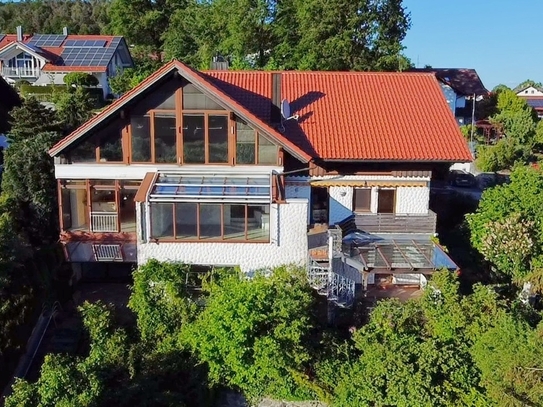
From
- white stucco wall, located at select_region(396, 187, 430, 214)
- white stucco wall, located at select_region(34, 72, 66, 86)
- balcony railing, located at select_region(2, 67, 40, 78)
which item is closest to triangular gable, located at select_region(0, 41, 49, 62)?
white stucco wall, located at select_region(34, 72, 66, 86)


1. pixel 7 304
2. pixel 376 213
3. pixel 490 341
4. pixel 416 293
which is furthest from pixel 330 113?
pixel 7 304

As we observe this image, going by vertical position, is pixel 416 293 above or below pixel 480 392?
above

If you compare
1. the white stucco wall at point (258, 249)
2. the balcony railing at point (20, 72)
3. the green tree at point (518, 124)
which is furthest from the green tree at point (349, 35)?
the balcony railing at point (20, 72)

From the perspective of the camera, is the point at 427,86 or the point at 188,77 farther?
the point at 427,86

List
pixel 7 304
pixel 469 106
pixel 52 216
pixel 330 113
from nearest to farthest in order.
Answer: pixel 7 304
pixel 52 216
pixel 330 113
pixel 469 106

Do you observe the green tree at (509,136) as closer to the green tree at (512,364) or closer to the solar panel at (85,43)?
the green tree at (512,364)

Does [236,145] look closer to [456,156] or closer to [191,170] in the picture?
[191,170]

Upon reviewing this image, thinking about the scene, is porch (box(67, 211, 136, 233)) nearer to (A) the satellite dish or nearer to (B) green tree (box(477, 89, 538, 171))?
(A) the satellite dish

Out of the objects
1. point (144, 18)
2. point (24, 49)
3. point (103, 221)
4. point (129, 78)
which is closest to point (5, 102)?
point (129, 78)

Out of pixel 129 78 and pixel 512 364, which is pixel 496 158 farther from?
pixel 129 78
